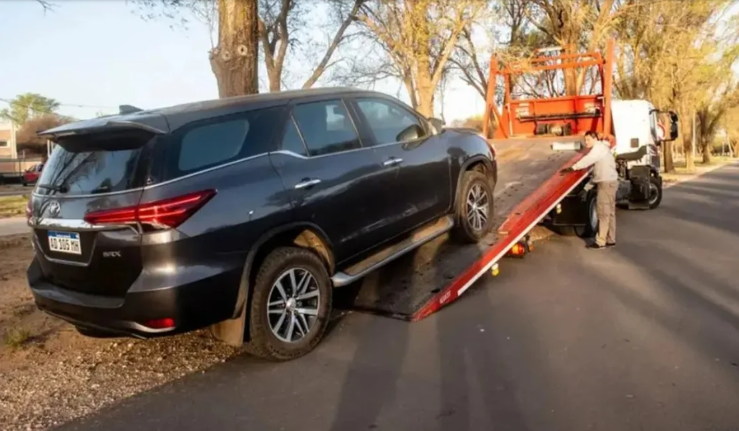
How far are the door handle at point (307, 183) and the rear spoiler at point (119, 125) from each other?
3.45 feet

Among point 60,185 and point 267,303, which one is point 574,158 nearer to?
point 267,303

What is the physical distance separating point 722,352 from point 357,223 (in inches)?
118

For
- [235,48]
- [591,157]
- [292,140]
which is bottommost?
[591,157]

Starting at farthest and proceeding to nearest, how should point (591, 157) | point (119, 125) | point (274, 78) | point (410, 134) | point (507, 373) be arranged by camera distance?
point (274, 78), point (591, 157), point (410, 134), point (507, 373), point (119, 125)

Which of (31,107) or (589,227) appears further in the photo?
(31,107)

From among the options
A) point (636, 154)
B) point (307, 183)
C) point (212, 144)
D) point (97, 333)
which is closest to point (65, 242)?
point (97, 333)

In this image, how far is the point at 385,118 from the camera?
6.14 metres

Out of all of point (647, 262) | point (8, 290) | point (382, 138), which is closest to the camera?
point (382, 138)

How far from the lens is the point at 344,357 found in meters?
5.05

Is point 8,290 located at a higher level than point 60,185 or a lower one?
lower

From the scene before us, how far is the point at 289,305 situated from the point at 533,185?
488 cm

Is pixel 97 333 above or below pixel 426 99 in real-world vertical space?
below

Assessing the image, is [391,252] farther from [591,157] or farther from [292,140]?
[591,157]

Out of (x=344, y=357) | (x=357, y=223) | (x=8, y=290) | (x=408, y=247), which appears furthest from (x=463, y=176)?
(x=8, y=290)
